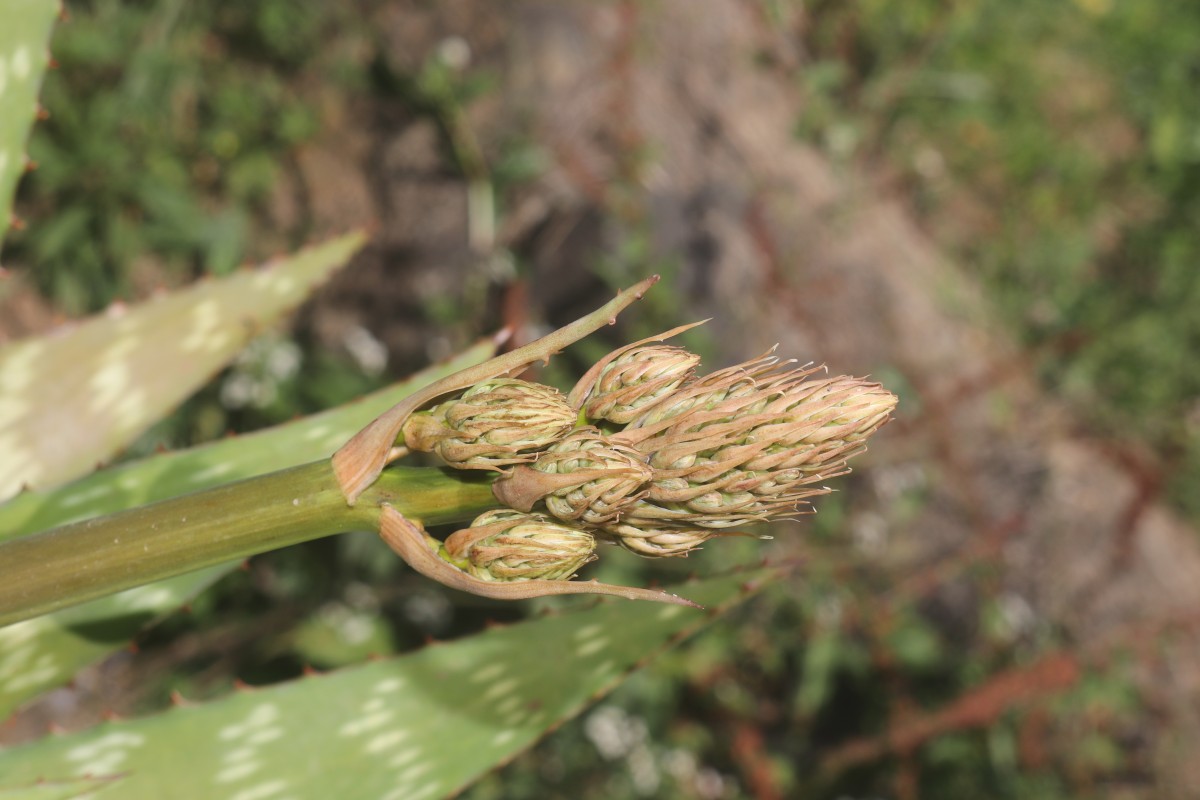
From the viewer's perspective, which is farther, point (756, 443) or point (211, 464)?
point (211, 464)

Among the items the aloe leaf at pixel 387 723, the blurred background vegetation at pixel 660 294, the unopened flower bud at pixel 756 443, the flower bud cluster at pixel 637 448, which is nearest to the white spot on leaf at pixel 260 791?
the aloe leaf at pixel 387 723

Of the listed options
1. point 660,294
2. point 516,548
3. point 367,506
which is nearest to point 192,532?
point 367,506

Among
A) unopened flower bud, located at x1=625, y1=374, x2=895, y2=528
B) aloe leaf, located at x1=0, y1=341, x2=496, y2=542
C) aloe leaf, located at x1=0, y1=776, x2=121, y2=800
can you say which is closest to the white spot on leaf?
aloe leaf, located at x1=0, y1=776, x2=121, y2=800

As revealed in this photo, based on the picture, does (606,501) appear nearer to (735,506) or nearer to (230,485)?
(735,506)

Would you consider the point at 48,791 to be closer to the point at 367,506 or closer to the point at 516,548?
the point at 367,506

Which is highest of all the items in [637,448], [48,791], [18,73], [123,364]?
[18,73]

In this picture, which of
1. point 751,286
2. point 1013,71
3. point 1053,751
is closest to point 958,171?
point 1013,71
